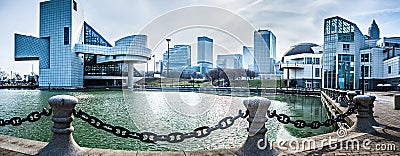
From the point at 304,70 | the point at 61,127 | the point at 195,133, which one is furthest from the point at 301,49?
the point at 61,127

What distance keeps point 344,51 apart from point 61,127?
50599 millimetres

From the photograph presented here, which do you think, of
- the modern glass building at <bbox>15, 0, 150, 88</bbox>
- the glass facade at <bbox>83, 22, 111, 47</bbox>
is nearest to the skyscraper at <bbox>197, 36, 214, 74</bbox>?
the modern glass building at <bbox>15, 0, 150, 88</bbox>

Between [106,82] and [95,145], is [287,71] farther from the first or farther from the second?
[95,145]

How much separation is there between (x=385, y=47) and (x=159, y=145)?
51.0m

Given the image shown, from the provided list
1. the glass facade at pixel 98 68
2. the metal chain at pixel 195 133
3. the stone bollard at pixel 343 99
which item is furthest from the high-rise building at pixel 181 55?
the glass facade at pixel 98 68

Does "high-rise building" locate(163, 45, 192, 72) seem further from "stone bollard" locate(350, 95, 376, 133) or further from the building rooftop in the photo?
the building rooftop

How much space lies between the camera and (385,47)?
45.6 metres

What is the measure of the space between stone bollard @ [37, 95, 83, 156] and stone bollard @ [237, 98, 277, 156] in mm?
2485

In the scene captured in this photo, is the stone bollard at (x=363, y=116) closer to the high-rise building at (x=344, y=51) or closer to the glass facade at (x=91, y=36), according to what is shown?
the high-rise building at (x=344, y=51)

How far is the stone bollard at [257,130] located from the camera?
3.88 m

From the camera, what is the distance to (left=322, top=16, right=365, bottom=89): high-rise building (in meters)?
45.8

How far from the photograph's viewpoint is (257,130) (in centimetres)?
393

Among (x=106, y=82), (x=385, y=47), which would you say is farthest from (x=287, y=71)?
(x=106, y=82)

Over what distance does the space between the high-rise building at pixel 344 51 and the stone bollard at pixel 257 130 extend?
47219mm
